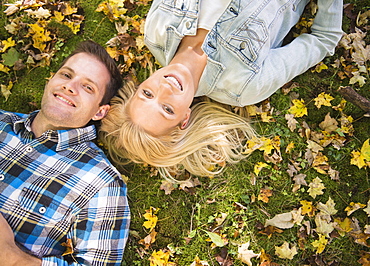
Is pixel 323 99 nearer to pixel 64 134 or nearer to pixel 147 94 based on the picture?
pixel 147 94

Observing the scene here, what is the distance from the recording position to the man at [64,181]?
3.28 m

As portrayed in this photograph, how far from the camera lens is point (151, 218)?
159 inches

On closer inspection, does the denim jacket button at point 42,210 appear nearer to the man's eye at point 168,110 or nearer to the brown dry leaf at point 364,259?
the man's eye at point 168,110

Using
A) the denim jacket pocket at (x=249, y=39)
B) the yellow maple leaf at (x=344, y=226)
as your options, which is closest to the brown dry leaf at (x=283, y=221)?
the yellow maple leaf at (x=344, y=226)

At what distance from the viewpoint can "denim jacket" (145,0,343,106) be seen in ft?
12.3

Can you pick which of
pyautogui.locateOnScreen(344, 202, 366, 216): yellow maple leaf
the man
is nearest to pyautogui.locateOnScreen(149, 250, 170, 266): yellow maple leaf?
the man

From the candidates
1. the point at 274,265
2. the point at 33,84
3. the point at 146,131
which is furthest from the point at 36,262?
the point at 274,265

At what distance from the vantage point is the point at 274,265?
3.80 meters

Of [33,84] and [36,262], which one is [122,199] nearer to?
[36,262]

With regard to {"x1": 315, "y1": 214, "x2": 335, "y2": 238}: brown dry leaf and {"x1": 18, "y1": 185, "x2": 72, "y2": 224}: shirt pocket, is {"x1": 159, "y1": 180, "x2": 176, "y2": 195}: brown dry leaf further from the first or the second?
{"x1": 315, "y1": 214, "x2": 335, "y2": 238}: brown dry leaf

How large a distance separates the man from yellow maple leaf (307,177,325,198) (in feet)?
7.43

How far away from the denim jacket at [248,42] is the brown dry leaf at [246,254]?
175 cm

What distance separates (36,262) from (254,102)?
299 centimetres

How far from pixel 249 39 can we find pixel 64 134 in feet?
7.77
